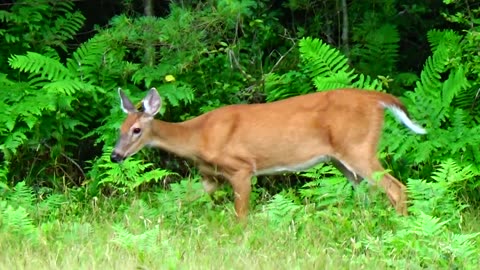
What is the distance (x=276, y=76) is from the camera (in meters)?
10.8

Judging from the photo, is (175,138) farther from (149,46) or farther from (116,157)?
(149,46)

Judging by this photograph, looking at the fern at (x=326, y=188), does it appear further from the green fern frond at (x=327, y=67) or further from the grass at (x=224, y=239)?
the green fern frond at (x=327, y=67)

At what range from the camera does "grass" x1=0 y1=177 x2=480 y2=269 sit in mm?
6379

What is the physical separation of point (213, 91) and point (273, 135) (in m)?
1.32

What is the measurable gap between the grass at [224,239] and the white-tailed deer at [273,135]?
80 centimetres

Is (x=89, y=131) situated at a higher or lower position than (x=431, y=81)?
lower

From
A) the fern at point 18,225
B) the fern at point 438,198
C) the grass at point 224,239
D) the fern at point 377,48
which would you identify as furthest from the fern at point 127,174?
the fern at point 377,48

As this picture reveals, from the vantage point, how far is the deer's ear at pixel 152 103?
31.1 ft

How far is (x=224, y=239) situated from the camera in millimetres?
7324

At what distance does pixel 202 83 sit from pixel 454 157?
2.55 metres

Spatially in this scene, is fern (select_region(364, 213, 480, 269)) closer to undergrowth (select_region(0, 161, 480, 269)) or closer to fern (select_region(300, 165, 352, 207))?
undergrowth (select_region(0, 161, 480, 269))

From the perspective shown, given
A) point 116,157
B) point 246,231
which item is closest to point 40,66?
point 116,157

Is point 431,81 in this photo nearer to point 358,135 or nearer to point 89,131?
point 358,135

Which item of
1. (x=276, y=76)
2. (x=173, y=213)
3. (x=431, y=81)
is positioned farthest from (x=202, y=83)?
(x=173, y=213)
